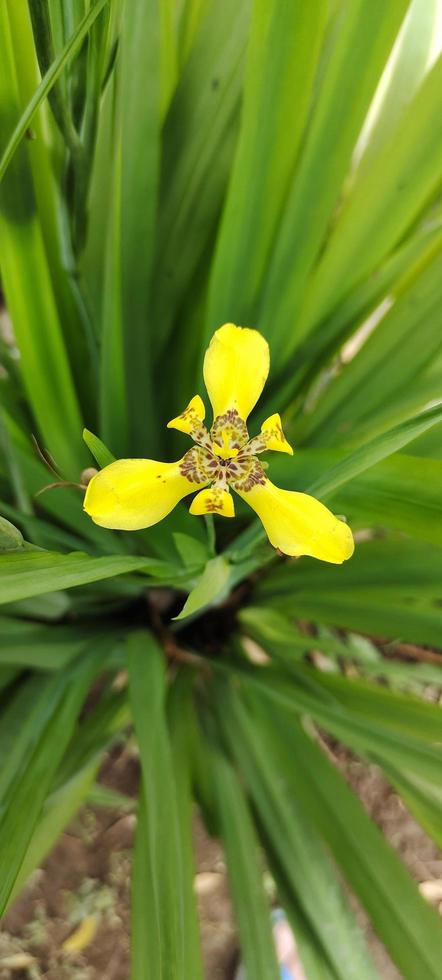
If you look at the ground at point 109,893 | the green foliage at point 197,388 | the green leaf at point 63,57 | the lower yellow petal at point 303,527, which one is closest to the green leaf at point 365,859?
the green foliage at point 197,388

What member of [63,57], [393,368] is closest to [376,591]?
[393,368]

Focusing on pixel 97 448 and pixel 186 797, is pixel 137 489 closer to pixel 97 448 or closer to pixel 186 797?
pixel 97 448

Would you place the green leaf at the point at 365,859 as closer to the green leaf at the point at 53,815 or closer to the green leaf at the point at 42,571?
the green leaf at the point at 53,815

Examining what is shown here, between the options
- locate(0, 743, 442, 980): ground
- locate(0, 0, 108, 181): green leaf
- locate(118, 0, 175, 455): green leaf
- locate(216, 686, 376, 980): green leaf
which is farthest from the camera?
locate(0, 743, 442, 980): ground

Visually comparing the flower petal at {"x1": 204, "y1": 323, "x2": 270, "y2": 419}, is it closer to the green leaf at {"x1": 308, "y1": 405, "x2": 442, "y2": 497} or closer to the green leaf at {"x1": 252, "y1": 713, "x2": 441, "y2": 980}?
the green leaf at {"x1": 308, "y1": 405, "x2": 442, "y2": 497}

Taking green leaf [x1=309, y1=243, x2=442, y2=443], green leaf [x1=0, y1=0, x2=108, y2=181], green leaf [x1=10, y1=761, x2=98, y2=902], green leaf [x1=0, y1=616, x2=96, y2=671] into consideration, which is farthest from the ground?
green leaf [x1=0, y1=0, x2=108, y2=181]

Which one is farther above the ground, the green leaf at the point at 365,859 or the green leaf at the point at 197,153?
the green leaf at the point at 197,153

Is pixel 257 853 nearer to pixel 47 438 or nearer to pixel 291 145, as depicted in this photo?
pixel 47 438
